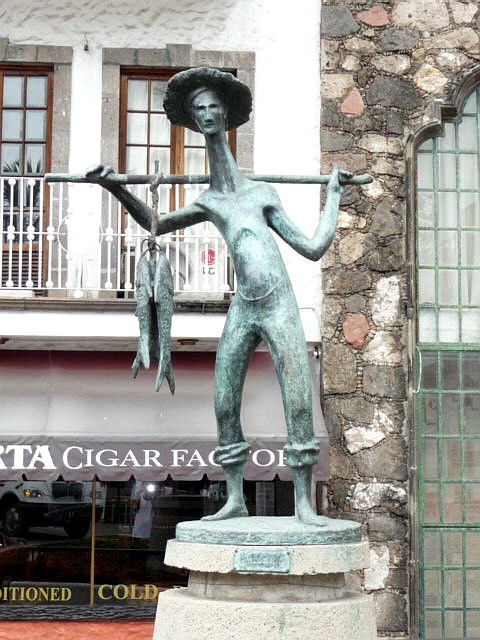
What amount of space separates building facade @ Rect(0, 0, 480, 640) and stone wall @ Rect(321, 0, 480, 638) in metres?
0.02

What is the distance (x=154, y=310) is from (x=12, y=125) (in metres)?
7.16

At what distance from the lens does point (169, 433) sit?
1134cm

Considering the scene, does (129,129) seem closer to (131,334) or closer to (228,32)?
(228,32)

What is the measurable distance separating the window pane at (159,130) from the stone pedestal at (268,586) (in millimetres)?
7642

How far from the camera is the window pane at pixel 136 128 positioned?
12.8 m

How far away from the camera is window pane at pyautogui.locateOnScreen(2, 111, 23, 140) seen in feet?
41.8

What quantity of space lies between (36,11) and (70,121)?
130 centimetres

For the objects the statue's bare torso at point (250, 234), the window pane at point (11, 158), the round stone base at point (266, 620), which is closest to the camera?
the round stone base at point (266, 620)

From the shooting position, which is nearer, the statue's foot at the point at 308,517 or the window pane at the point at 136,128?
the statue's foot at the point at 308,517

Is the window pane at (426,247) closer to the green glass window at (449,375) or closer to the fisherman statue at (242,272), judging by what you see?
the green glass window at (449,375)

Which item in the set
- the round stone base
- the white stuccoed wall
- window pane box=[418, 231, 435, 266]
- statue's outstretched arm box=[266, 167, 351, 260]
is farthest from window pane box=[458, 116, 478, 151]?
the round stone base

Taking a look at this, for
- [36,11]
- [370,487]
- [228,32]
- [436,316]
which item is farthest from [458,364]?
[36,11]

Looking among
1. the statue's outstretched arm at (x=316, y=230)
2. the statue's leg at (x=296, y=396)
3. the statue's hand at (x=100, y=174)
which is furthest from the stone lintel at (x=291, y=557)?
the statue's hand at (x=100, y=174)

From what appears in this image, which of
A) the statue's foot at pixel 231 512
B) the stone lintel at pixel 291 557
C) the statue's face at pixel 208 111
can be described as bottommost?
the stone lintel at pixel 291 557
